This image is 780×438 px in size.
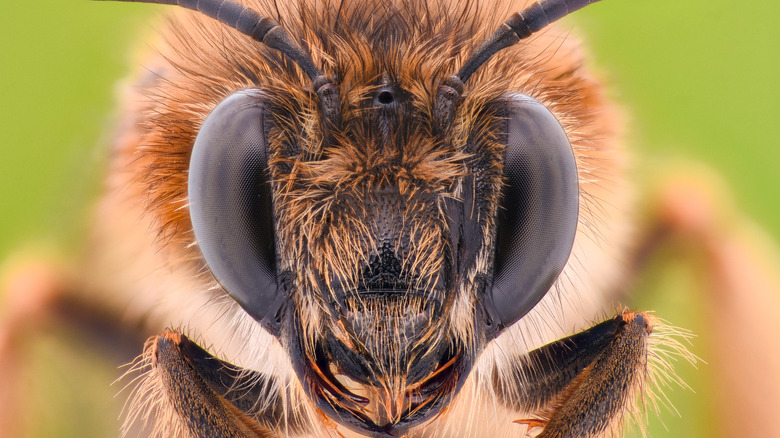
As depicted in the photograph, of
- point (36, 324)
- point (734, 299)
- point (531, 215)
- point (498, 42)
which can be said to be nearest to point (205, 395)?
point (531, 215)

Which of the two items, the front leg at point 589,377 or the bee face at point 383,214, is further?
the front leg at point 589,377

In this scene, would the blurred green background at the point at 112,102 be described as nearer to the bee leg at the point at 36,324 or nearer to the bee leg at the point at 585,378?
the bee leg at the point at 36,324

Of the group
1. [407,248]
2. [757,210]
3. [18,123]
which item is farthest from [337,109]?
[757,210]

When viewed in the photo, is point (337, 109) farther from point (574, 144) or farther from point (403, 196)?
point (574, 144)

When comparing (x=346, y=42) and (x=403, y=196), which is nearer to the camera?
(x=403, y=196)

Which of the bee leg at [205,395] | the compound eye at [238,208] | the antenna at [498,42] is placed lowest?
the bee leg at [205,395]

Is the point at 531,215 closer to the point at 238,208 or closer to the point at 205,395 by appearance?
the point at 238,208

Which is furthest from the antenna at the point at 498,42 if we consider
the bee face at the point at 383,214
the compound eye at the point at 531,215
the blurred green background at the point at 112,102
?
the blurred green background at the point at 112,102
